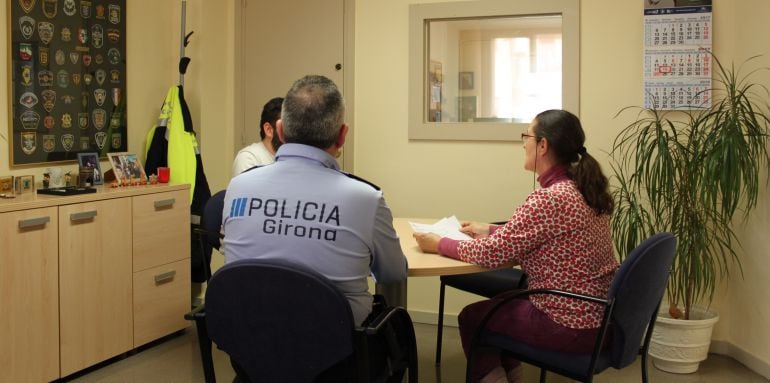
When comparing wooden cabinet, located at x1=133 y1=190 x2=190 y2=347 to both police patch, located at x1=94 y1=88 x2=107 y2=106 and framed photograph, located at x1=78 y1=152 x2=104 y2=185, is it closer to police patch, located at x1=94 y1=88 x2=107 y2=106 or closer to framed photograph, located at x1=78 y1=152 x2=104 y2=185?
framed photograph, located at x1=78 y1=152 x2=104 y2=185

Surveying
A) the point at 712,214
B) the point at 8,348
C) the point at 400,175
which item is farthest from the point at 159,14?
the point at 712,214

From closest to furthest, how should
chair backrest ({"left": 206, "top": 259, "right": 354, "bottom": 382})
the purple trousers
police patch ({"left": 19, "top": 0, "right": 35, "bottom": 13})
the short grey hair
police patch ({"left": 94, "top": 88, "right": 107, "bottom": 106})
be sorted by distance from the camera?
chair backrest ({"left": 206, "top": 259, "right": 354, "bottom": 382})
the short grey hair
the purple trousers
police patch ({"left": 19, "top": 0, "right": 35, "bottom": 13})
police patch ({"left": 94, "top": 88, "right": 107, "bottom": 106})

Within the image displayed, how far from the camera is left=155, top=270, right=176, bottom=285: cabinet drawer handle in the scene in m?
3.66

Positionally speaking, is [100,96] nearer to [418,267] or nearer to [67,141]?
[67,141]

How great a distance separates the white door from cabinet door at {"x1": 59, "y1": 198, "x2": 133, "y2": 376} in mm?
1278

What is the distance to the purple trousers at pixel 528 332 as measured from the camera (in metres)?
2.17

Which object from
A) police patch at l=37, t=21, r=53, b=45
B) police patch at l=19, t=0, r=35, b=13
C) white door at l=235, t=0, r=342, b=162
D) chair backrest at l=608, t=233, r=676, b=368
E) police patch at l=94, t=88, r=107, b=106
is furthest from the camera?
white door at l=235, t=0, r=342, b=162

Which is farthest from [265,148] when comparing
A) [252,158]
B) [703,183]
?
[703,183]

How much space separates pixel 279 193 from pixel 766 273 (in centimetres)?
262

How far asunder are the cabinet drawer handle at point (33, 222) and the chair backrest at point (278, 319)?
1587 mm

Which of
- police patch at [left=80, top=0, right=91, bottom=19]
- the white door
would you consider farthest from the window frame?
police patch at [left=80, top=0, right=91, bottom=19]

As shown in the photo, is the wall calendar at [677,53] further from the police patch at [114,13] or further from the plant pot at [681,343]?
the police patch at [114,13]

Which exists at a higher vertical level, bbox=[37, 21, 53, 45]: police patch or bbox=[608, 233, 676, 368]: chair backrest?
bbox=[37, 21, 53, 45]: police patch

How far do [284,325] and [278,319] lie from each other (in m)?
0.02
